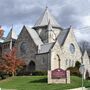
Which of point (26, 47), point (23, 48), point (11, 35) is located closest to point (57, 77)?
point (26, 47)

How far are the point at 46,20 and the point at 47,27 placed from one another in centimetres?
350

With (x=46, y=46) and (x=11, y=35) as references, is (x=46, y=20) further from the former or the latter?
(x=46, y=46)

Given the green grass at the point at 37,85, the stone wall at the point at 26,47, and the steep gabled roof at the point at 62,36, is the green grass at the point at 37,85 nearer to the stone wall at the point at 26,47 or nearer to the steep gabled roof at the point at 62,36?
the stone wall at the point at 26,47

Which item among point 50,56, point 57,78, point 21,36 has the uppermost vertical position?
point 21,36

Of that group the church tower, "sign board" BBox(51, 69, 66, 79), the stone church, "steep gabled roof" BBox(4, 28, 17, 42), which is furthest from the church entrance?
"sign board" BBox(51, 69, 66, 79)

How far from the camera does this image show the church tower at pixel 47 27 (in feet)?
267

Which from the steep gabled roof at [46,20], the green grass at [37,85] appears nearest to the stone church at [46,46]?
the steep gabled roof at [46,20]

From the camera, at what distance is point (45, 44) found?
75562 mm

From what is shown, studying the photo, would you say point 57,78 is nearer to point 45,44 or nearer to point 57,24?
point 45,44

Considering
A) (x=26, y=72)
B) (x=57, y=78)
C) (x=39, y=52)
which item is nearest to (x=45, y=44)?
(x=39, y=52)

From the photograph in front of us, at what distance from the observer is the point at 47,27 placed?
3241 inches

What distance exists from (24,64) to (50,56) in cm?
793

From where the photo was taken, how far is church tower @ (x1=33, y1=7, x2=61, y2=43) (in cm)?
8125

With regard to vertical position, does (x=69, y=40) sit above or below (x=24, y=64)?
above
